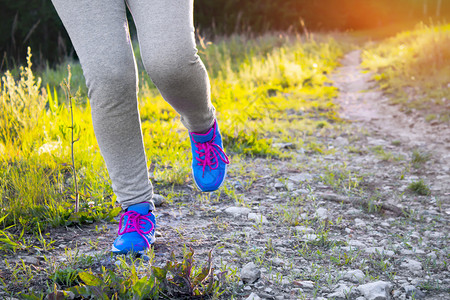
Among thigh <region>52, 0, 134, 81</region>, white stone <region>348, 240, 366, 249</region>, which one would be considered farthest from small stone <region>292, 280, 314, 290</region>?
thigh <region>52, 0, 134, 81</region>

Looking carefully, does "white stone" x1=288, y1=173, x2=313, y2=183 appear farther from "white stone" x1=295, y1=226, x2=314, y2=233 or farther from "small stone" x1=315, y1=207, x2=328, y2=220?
"white stone" x1=295, y1=226, x2=314, y2=233

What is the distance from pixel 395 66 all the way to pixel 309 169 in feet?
18.1

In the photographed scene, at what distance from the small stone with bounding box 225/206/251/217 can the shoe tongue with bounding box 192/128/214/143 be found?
582 millimetres

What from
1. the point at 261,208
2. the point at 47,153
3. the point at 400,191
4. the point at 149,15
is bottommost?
the point at 400,191

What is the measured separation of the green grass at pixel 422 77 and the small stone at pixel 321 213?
131 inches

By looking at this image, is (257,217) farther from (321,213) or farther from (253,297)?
(253,297)

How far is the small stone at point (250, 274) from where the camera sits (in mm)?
1837

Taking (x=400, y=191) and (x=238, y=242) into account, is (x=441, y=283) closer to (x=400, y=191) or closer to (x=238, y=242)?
(x=238, y=242)

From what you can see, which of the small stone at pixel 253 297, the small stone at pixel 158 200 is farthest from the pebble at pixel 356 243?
the small stone at pixel 158 200

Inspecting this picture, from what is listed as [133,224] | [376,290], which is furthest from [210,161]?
[376,290]

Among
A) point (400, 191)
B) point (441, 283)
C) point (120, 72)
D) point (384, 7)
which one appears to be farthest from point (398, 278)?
point (384, 7)

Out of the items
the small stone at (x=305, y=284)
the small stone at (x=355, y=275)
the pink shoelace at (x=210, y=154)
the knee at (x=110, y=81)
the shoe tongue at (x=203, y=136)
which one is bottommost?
the small stone at (x=355, y=275)

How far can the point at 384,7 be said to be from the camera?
140ft

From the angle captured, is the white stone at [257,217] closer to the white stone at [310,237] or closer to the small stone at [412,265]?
the white stone at [310,237]
